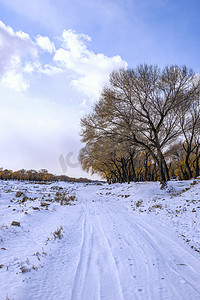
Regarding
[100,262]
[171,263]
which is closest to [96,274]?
[100,262]

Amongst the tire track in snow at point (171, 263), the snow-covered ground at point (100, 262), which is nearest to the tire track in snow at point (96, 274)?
the snow-covered ground at point (100, 262)

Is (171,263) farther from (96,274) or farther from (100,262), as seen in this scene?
(96,274)

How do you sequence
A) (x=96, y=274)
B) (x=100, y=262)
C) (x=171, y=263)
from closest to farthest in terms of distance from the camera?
(x=96, y=274) < (x=100, y=262) < (x=171, y=263)

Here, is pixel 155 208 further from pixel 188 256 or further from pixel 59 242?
pixel 59 242

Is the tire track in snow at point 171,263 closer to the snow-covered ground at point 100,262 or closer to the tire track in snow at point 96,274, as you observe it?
the snow-covered ground at point 100,262

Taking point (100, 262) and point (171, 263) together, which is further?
point (171, 263)

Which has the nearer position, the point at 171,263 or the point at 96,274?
the point at 96,274

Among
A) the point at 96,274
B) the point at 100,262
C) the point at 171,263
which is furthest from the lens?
the point at 171,263

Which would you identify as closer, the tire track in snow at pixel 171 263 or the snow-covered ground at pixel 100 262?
the snow-covered ground at pixel 100 262

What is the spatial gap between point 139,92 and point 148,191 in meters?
9.64

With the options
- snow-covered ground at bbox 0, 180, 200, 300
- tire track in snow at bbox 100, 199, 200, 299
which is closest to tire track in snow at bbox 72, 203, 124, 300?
snow-covered ground at bbox 0, 180, 200, 300

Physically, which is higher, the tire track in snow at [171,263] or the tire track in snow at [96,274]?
the tire track in snow at [96,274]

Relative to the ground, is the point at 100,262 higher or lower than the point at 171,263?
higher

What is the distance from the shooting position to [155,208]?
990cm
